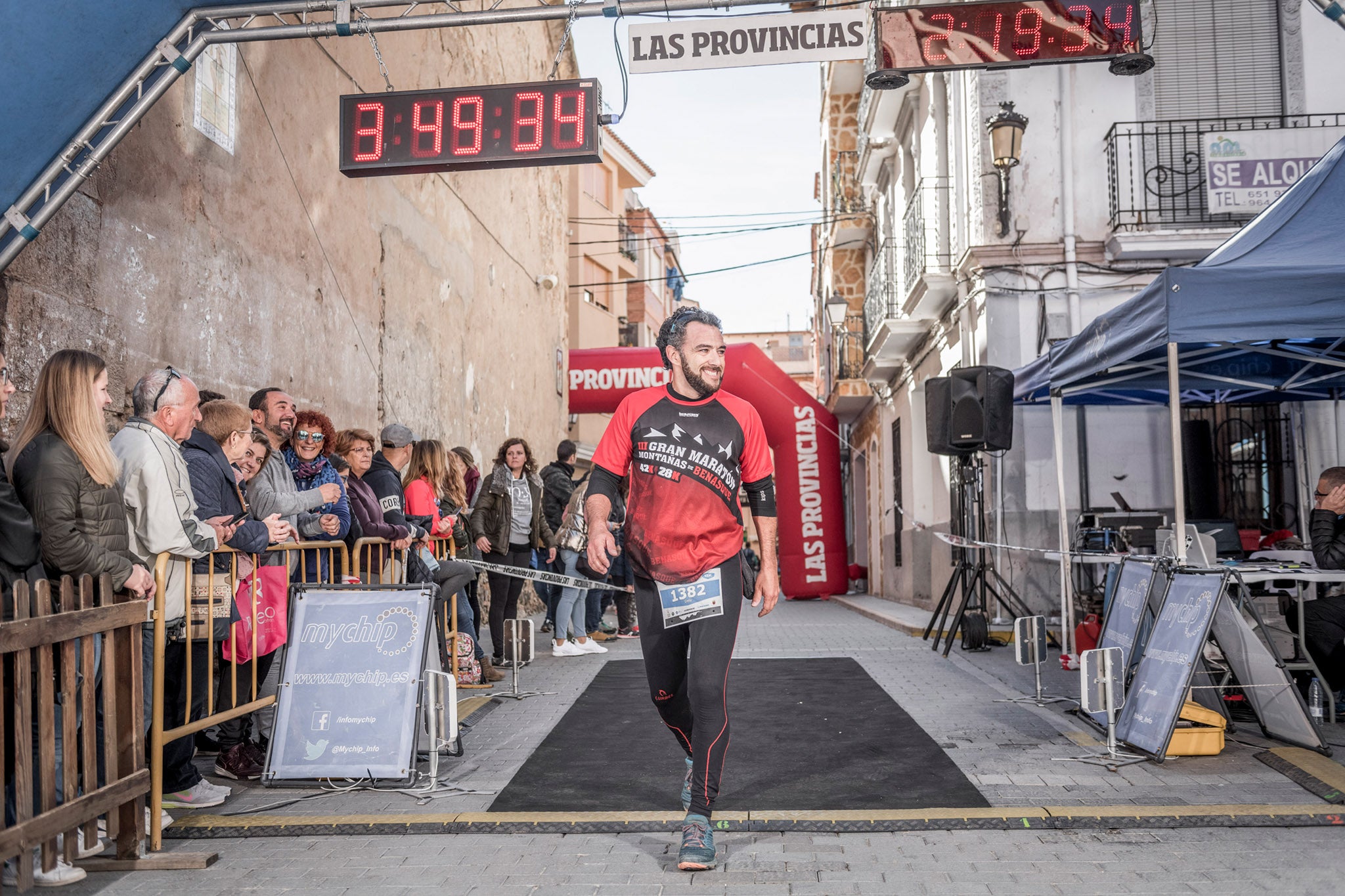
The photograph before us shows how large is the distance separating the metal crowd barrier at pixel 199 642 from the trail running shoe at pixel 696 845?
1964mm

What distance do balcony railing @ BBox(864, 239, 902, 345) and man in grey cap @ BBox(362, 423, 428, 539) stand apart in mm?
10651

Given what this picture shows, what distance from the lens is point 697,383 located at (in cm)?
454

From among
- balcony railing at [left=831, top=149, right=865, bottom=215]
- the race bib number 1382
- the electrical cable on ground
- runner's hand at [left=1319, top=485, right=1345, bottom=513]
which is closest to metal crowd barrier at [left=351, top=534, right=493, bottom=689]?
the race bib number 1382

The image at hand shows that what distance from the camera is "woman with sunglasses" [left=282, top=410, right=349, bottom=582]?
6672 millimetres

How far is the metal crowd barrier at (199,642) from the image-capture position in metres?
4.50

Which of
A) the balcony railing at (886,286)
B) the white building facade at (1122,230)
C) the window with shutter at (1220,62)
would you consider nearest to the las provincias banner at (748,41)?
the white building facade at (1122,230)

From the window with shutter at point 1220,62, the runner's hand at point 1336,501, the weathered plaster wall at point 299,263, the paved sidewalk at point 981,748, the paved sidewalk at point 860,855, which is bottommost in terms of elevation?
the paved sidewalk at point 981,748

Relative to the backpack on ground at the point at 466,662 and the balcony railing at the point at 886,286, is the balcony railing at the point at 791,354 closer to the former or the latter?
the balcony railing at the point at 886,286

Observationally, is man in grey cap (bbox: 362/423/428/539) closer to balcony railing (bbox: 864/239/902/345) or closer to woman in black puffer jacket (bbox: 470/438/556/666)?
woman in black puffer jacket (bbox: 470/438/556/666)

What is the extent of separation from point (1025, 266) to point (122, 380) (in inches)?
359

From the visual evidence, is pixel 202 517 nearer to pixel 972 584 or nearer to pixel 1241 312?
pixel 1241 312

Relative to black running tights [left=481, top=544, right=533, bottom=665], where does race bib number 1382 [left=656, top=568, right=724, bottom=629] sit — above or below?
above

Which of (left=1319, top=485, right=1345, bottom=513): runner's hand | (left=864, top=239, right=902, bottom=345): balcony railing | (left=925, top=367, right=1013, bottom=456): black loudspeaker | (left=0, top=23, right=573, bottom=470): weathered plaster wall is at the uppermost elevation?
(left=864, top=239, right=902, bottom=345): balcony railing

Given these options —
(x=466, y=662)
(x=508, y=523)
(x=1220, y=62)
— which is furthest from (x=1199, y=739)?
(x=1220, y=62)
